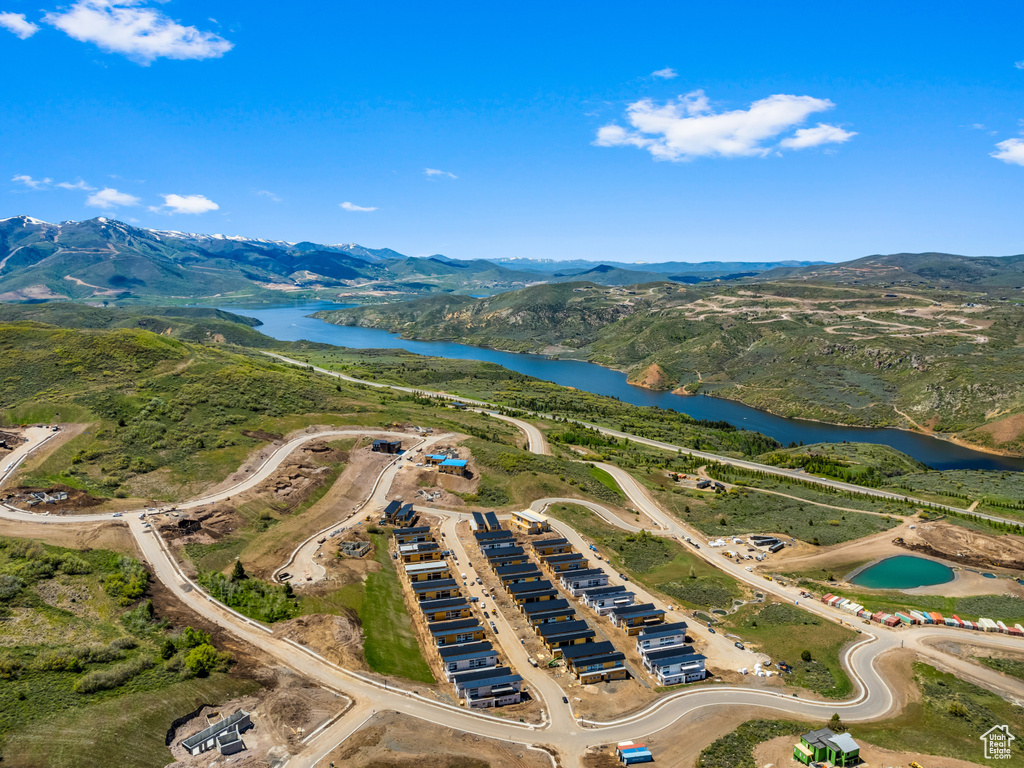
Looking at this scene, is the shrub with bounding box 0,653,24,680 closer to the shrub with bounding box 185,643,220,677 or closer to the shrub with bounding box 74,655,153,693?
the shrub with bounding box 74,655,153,693

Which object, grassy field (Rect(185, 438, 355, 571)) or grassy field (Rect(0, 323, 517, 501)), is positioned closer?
grassy field (Rect(185, 438, 355, 571))

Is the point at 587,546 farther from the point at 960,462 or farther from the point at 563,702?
the point at 960,462

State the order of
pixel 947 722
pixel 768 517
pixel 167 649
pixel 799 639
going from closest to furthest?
pixel 947 722 < pixel 167 649 < pixel 799 639 < pixel 768 517

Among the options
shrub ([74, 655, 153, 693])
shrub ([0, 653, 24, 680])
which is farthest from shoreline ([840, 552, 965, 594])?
shrub ([0, 653, 24, 680])

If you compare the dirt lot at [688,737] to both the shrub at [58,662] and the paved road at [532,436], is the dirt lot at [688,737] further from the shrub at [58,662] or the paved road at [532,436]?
the paved road at [532,436]

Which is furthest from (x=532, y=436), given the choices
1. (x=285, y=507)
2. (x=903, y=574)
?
(x=903, y=574)

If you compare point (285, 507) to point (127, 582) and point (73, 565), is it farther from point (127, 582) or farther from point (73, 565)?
point (73, 565)
